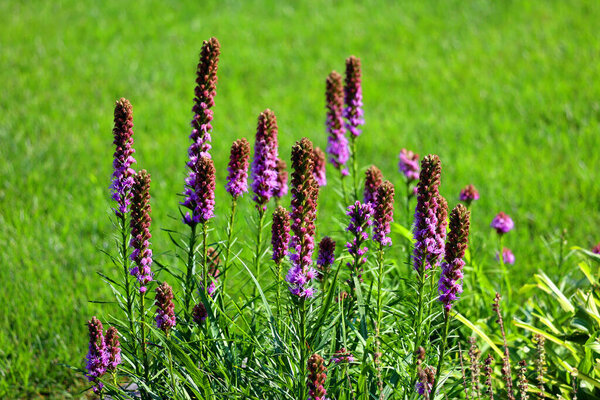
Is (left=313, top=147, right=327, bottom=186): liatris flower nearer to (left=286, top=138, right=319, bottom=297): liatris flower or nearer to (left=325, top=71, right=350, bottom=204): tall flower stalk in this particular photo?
(left=325, top=71, right=350, bottom=204): tall flower stalk

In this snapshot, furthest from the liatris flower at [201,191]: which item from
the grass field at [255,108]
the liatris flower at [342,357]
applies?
the grass field at [255,108]

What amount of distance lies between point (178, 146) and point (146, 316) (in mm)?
5288

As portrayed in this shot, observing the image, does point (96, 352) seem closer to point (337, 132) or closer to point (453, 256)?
point (453, 256)

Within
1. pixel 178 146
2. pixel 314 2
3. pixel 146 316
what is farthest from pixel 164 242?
pixel 314 2

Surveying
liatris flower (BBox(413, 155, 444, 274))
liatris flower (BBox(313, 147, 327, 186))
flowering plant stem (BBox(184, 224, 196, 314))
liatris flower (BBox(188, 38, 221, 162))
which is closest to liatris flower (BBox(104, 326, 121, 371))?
flowering plant stem (BBox(184, 224, 196, 314))

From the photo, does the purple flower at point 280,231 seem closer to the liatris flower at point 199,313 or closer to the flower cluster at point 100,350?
the liatris flower at point 199,313

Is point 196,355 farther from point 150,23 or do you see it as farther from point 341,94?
point 150,23

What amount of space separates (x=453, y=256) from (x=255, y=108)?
23.1 ft

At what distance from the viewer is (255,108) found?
31.9 feet

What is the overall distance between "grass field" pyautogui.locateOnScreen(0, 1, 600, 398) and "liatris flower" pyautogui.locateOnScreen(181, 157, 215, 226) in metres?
2.02

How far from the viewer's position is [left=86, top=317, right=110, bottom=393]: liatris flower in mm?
3182

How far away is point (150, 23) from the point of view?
492 inches

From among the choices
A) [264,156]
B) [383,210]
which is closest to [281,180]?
[264,156]

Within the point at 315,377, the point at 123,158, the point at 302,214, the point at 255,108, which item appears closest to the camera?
the point at 315,377
